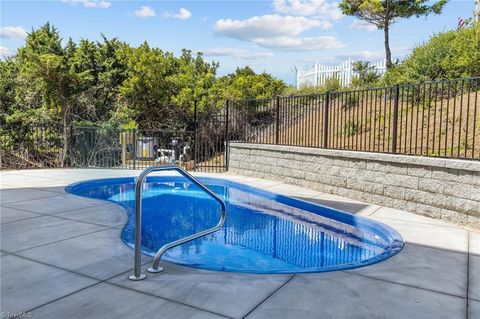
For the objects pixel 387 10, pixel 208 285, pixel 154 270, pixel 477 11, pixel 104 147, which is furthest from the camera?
pixel 387 10

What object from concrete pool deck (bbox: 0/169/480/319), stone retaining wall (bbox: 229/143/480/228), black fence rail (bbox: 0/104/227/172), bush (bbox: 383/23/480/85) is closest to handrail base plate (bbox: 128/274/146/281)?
concrete pool deck (bbox: 0/169/480/319)

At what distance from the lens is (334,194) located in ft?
26.0

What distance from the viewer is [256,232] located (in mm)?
6047

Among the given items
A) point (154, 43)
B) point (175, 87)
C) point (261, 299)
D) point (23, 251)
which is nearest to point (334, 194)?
point (261, 299)

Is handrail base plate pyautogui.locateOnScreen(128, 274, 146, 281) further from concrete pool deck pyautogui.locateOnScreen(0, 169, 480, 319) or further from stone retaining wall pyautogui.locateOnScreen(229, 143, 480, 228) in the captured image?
stone retaining wall pyautogui.locateOnScreen(229, 143, 480, 228)

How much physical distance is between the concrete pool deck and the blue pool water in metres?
0.27

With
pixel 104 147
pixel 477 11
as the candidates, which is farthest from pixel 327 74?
pixel 104 147

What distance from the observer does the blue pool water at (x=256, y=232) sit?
4.62 meters

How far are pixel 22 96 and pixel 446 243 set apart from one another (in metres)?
14.7

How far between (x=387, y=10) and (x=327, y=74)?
3.44m

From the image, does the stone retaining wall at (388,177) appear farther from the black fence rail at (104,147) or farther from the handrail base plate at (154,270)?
the handrail base plate at (154,270)

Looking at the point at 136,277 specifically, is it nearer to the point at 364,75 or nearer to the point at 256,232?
the point at 256,232

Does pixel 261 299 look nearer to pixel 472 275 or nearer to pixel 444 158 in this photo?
pixel 472 275

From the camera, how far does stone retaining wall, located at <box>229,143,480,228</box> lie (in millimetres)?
5676
